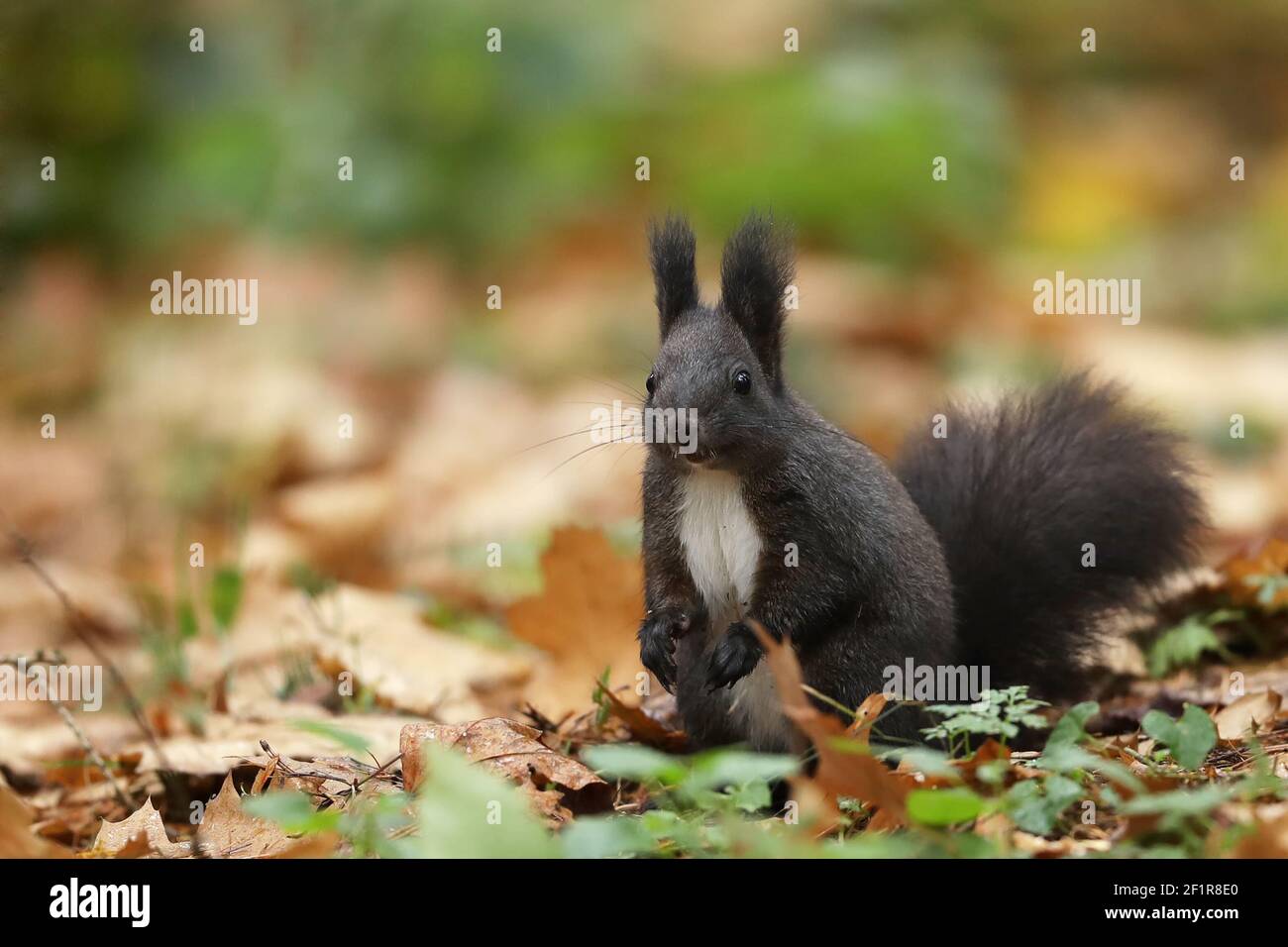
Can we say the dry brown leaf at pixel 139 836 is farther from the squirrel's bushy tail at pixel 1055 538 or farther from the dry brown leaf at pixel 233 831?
the squirrel's bushy tail at pixel 1055 538

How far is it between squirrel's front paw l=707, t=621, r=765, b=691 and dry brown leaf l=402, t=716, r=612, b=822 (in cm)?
39

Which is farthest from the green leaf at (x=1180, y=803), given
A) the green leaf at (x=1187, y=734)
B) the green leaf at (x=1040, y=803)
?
the green leaf at (x=1187, y=734)

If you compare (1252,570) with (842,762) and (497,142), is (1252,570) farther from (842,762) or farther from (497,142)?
(497,142)

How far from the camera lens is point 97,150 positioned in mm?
11023

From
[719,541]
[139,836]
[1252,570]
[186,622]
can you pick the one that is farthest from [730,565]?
[186,622]

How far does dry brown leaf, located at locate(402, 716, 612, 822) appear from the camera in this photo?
11.0 ft

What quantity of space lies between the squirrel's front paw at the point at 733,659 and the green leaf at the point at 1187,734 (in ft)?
3.13

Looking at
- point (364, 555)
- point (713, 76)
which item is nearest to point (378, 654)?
point (364, 555)

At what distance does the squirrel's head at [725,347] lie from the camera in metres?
3.78

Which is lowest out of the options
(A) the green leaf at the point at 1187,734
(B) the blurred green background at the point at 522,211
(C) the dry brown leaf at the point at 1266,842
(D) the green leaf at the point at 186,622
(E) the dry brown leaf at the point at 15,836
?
(E) the dry brown leaf at the point at 15,836

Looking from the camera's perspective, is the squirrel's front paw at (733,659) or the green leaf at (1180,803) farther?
the squirrel's front paw at (733,659)

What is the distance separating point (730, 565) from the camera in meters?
3.89

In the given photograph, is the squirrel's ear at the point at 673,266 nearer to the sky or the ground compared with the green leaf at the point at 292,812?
nearer to the sky
